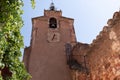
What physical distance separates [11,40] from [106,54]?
6362 mm

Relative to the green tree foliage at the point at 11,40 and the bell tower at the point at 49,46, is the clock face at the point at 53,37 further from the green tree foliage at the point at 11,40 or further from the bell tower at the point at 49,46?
the green tree foliage at the point at 11,40

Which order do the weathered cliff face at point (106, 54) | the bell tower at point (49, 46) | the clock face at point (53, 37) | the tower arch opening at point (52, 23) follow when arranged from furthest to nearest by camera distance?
the tower arch opening at point (52, 23)
the clock face at point (53, 37)
the bell tower at point (49, 46)
the weathered cliff face at point (106, 54)

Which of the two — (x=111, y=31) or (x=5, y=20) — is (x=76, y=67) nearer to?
(x=111, y=31)

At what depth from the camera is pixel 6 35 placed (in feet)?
20.8

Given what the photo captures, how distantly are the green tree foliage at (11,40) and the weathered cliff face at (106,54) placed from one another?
5352 mm

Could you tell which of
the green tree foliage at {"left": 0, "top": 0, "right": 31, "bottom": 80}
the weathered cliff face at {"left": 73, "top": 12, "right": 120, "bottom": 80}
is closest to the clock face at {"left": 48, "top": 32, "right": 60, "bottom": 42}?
the weathered cliff face at {"left": 73, "top": 12, "right": 120, "bottom": 80}

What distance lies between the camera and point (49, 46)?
670 inches

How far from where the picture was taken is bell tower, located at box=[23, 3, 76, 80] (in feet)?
52.7

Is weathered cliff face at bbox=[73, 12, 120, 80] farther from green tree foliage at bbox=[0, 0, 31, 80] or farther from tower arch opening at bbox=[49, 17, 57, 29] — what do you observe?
green tree foliage at bbox=[0, 0, 31, 80]

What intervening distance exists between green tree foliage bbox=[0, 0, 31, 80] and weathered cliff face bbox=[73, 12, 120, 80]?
535cm

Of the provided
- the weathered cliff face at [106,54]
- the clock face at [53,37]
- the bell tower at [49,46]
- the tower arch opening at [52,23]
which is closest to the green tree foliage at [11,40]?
the weathered cliff face at [106,54]

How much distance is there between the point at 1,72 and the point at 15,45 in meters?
0.67

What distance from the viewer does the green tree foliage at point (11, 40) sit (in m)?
6.18

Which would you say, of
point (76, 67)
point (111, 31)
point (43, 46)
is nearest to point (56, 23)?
point (43, 46)
